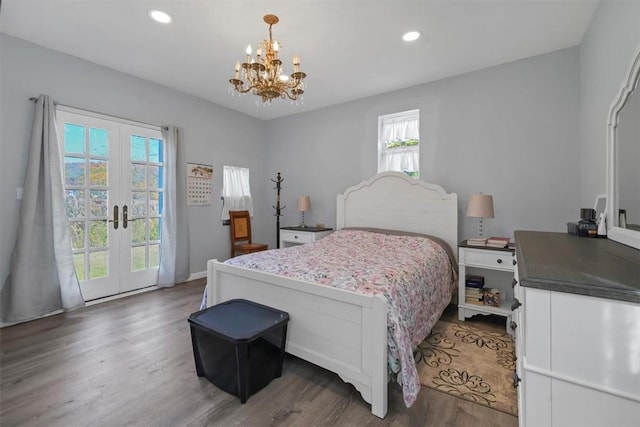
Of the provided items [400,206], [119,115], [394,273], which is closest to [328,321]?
[394,273]

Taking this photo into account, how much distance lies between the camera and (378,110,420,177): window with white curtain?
12.1 ft

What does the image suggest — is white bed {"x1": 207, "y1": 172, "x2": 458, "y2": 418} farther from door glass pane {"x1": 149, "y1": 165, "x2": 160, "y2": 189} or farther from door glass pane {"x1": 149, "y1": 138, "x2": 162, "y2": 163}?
door glass pane {"x1": 149, "y1": 138, "x2": 162, "y2": 163}

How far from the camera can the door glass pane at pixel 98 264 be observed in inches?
123

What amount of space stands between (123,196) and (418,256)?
3.33m

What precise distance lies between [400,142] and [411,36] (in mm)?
1430

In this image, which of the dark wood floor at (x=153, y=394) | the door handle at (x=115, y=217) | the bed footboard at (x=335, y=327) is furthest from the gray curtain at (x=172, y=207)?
the bed footboard at (x=335, y=327)

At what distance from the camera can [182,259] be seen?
152 inches

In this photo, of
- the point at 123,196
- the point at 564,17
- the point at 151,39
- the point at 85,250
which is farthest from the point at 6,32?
the point at 564,17

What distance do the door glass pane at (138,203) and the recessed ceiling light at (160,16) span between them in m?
1.97

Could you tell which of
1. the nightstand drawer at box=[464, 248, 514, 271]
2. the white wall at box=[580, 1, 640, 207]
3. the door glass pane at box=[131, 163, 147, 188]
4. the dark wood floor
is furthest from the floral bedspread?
the door glass pane at box=[131, 163, 147, 188]

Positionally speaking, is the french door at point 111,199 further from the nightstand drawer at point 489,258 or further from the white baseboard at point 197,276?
the nightstand drawer at point 489,258

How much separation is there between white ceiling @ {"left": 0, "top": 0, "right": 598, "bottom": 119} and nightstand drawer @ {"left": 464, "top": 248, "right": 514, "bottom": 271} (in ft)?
6.32

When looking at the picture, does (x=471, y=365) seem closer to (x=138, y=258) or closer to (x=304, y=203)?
(x=304, y=203)

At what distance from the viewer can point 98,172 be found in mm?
3154
